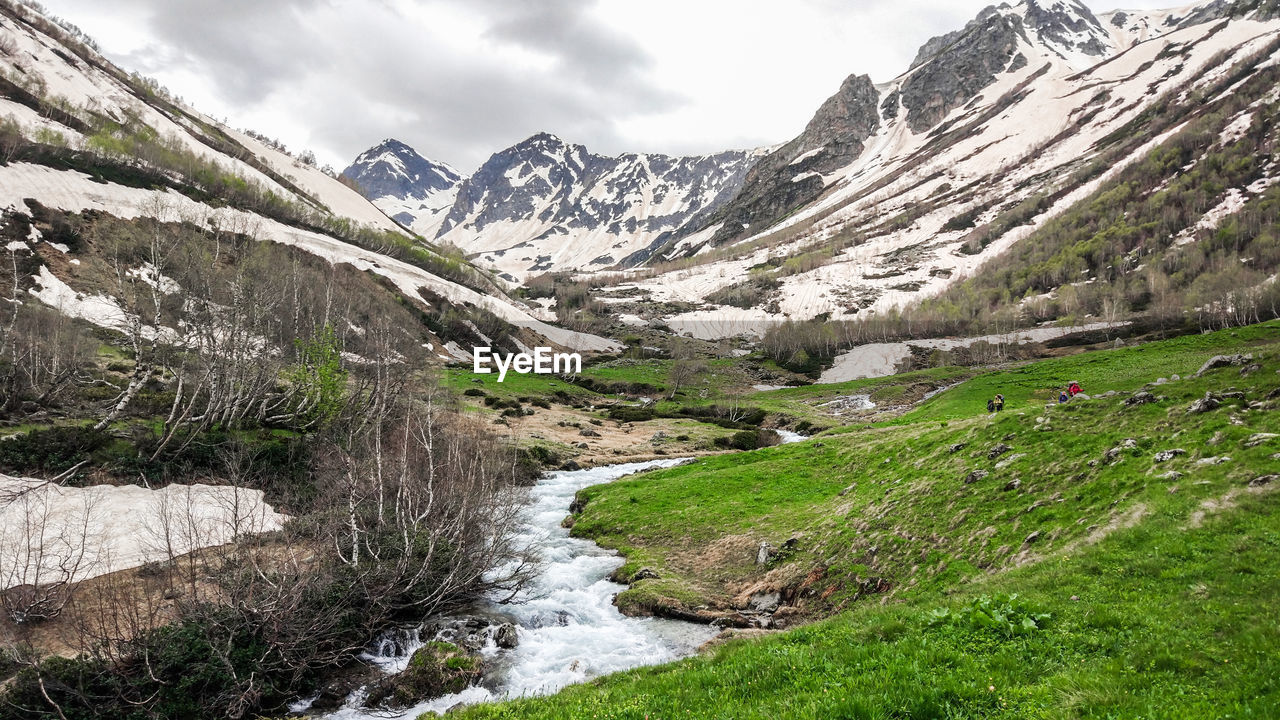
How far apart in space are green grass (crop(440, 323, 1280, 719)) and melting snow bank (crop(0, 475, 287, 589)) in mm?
18883

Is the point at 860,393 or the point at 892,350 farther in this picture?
the point at 892,350

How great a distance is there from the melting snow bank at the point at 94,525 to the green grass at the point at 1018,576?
18.9 meters

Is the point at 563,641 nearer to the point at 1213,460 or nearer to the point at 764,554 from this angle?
the point at 764,554

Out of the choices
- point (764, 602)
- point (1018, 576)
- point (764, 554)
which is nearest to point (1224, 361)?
point (1018, 576)

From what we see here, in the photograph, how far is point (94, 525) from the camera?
23.9m

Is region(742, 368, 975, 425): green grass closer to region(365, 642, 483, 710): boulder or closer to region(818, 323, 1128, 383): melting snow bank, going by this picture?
region(818, 323, 1128, 383): melting snow bank

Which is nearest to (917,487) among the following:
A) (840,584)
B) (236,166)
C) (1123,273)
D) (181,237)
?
(840,584)

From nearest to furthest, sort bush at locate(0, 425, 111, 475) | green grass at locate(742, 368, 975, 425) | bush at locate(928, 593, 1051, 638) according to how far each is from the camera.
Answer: bush at locate(928, 593, 1051, 638) → bush at locate(0, 425, 111, 475) → green grass at locate(742, 368, 975, 425)

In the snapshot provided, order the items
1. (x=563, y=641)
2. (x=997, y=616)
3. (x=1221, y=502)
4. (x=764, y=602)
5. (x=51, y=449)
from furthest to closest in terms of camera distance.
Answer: (x=51, y=449) < (x=764, y=602) < (x=563, y=641) < (x=1221, y=502) < (x=997, y=616)

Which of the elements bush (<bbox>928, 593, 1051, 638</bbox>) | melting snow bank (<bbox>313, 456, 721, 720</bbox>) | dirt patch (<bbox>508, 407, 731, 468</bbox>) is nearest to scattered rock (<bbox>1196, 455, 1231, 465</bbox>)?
bush (<bbox>928, 593, 1051, 638</bbox>)

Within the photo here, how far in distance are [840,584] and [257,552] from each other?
20936mm

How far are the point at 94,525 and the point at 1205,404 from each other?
4394 cm

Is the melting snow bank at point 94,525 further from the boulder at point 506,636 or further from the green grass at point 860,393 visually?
the green grass at point 860,393

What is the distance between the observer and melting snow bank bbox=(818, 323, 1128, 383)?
134m
